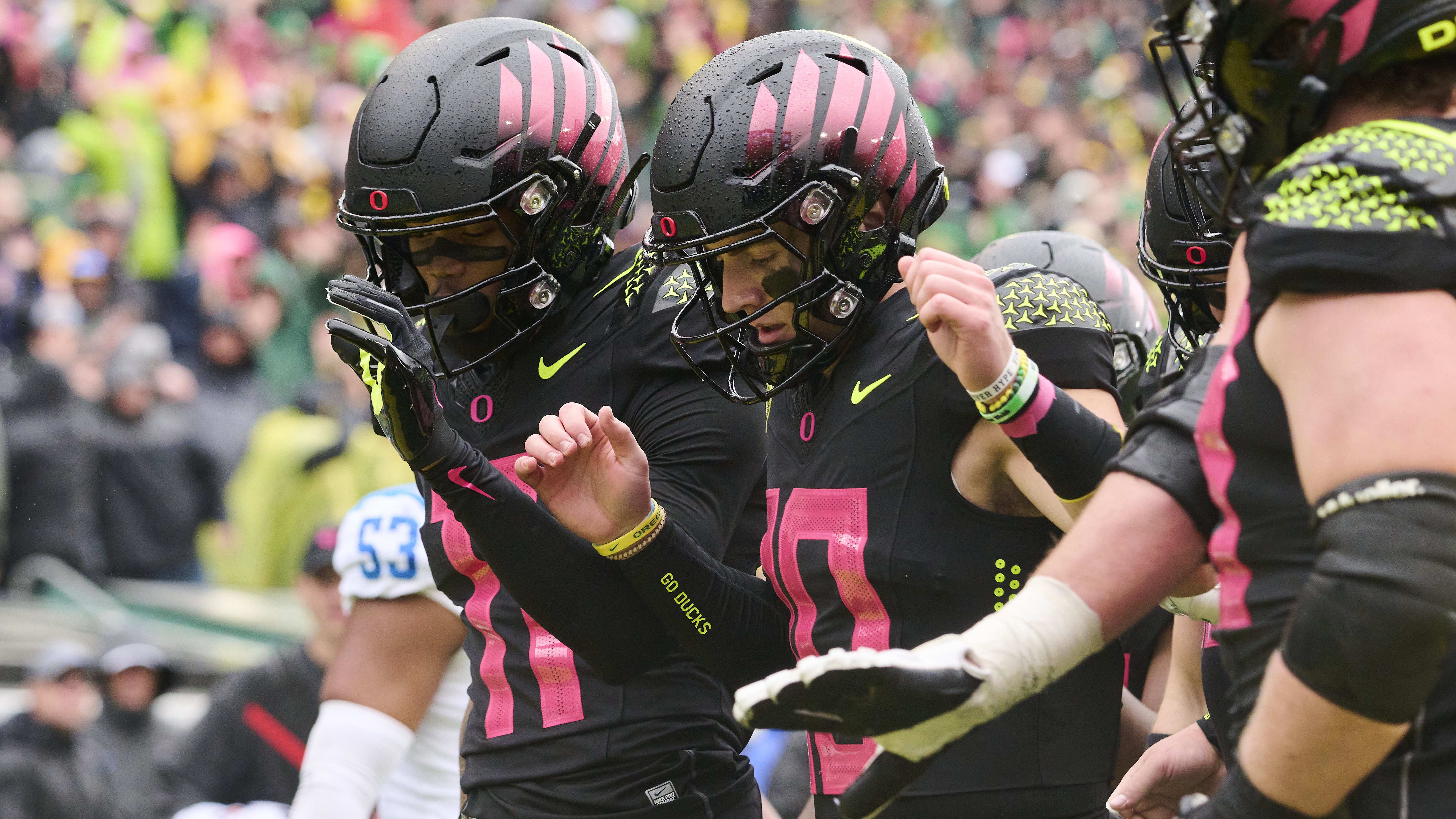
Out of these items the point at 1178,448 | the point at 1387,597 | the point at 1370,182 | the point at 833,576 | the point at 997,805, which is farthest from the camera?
the point at 833,576

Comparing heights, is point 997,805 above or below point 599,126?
below

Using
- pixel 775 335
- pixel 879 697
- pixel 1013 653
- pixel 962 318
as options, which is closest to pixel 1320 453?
pixel 1013 653

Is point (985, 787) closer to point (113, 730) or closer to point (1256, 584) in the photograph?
point (1256, 584)

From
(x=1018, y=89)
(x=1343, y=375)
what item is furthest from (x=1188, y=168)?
(x=1018, y=89)

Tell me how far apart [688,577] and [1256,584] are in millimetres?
1388

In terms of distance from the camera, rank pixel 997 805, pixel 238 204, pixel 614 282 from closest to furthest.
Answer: pixel 997 805 → pixel 614 282 → pixel 238 204

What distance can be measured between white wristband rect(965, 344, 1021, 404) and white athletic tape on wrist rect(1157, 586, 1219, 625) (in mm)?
606

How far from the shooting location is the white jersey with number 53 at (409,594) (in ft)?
13.4

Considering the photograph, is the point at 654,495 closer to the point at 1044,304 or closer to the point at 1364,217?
the point at 1044,304

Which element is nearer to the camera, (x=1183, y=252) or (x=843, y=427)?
(x=843, y=427)

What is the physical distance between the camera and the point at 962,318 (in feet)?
7.55

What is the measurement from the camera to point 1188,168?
115 inches

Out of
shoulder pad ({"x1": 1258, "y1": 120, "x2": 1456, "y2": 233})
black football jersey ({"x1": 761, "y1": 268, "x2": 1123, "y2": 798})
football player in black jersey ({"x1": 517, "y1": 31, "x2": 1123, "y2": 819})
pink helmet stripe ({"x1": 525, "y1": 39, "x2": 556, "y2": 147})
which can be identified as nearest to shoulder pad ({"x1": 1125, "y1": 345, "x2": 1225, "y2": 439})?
shoulder pad ({"x1": 1258, "y1": 120, "x2": 1456, "y2": 233})

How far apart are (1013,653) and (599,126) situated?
76.0 inches
